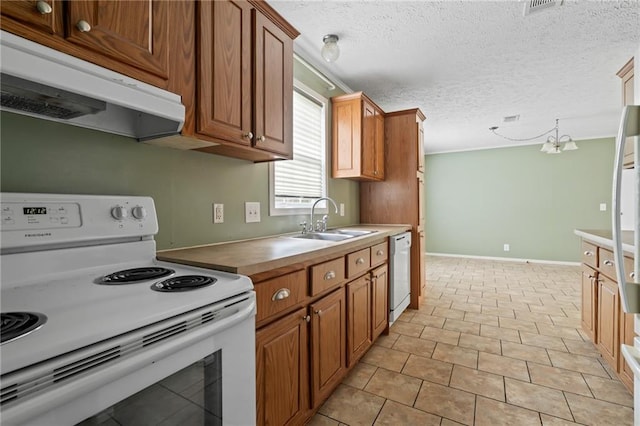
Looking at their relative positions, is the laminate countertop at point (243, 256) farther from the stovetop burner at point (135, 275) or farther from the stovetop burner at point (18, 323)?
the stovetop burner at point (18, 323)

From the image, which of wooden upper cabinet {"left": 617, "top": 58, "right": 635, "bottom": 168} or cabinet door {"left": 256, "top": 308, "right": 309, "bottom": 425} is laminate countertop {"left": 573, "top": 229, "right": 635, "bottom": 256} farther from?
cabinet door {"left": 256, "top": 308, "right": 309, "bottom": 425}

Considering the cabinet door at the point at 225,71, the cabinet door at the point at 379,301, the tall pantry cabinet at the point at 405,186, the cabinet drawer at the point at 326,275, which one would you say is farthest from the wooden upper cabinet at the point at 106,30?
the tall pantry cabinet at the point at 405,186

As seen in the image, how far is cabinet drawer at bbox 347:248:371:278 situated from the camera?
1933mm

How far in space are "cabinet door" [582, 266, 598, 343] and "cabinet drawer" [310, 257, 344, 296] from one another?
2.04 m

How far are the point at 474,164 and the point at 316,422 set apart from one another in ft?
20.7

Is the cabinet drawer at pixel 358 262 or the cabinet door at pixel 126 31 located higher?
the cabinet door at pixel 126 31

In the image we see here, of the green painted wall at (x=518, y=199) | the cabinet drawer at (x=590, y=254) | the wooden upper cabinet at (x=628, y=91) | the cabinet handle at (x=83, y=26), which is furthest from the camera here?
the green painted wall at (x=518, y=199)

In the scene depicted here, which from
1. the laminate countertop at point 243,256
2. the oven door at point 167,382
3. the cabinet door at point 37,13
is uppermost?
the cabinet door at point 37,13

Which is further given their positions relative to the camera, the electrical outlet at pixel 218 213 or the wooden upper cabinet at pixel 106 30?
the electrical outlet at pixel 218 213

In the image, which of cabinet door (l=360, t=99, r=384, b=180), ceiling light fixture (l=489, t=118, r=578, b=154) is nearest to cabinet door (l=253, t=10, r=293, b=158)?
cabinet door (l=360, t=99, r=384, b=180)

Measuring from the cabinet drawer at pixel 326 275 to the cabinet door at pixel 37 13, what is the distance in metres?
1.28

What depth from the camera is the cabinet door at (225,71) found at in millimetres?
1345

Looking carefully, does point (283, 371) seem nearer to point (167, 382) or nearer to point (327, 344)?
point (327, 344)

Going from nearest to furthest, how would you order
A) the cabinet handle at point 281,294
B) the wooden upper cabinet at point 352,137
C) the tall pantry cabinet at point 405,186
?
the cabinet handle at point 281,294 → the wooden upper cabinet at point 352,137 → the tall pantry cabinet at point 405,186
